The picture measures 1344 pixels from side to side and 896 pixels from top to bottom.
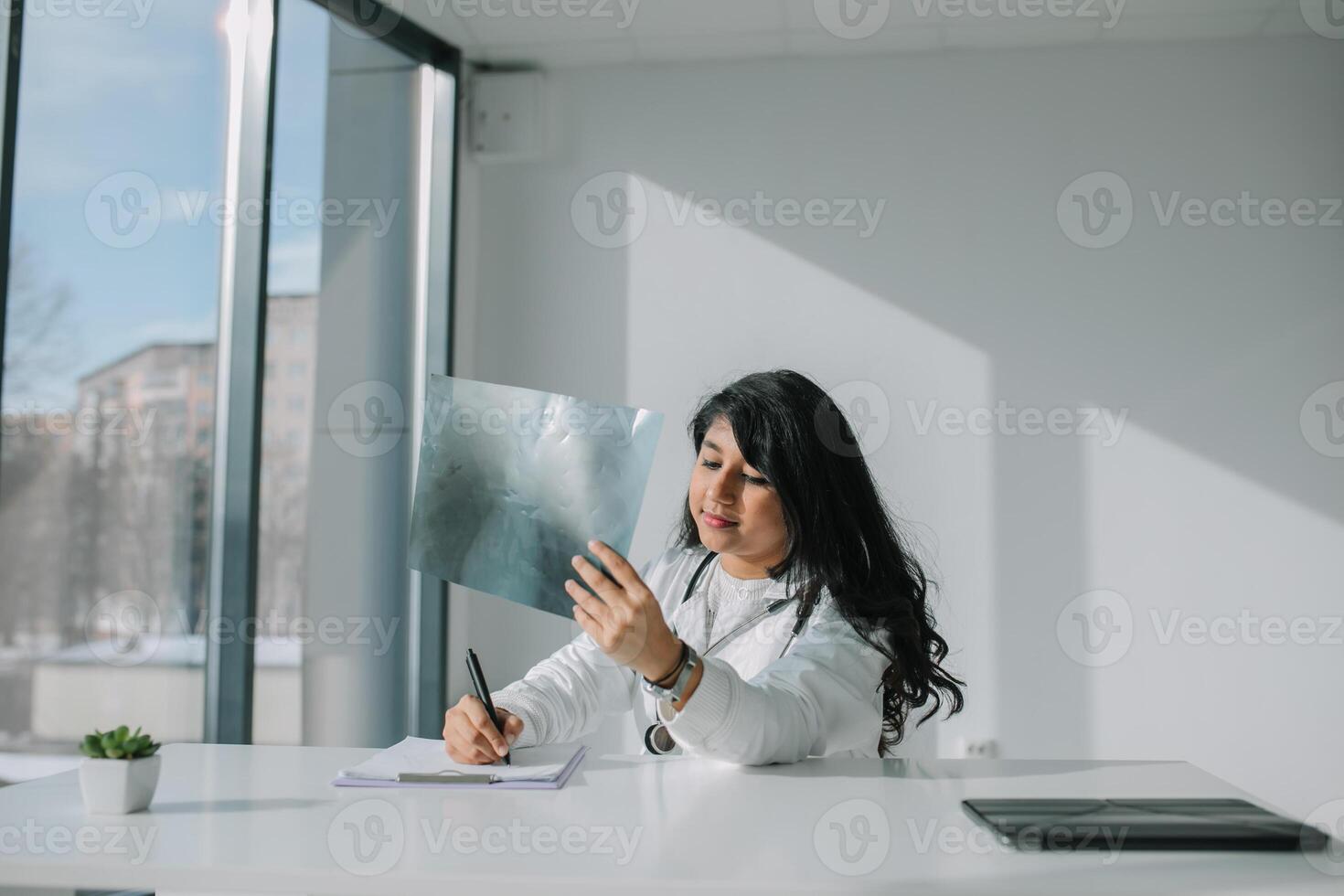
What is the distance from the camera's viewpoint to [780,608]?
1.76m

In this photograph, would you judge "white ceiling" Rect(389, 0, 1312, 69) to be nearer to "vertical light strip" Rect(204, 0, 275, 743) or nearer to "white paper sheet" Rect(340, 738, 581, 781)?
"vertical light strip" Rect(204, 0, 275, 743)

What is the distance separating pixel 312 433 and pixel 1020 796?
2213 mm

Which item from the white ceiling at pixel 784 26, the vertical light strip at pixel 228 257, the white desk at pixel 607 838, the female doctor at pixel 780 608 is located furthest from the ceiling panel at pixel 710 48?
the white desk at pixel 607 838

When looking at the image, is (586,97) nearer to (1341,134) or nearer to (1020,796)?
(1341,134)

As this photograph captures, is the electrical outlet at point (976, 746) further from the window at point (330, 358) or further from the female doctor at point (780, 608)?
the window at point (330, 358)

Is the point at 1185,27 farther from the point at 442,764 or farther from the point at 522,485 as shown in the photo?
the point at 442,764

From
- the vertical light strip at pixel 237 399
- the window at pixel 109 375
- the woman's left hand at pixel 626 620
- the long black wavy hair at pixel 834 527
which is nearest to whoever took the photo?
the woman's left hand at pixel 626 620

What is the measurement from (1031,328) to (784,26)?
1.25 metres

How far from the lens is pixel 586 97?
3627mm

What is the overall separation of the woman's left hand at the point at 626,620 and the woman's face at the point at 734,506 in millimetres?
398

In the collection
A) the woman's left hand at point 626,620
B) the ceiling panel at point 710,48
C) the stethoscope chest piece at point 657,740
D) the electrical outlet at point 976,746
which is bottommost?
the electrical outlet at point 976,746

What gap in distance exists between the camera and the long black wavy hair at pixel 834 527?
1665 millimetres

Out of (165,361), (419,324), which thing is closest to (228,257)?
(165,361)


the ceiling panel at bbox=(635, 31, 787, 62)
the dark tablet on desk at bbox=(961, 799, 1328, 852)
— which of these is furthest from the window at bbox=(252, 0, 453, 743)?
the dark tablet on desk at bbox=(961, 799, 1328, 852)
